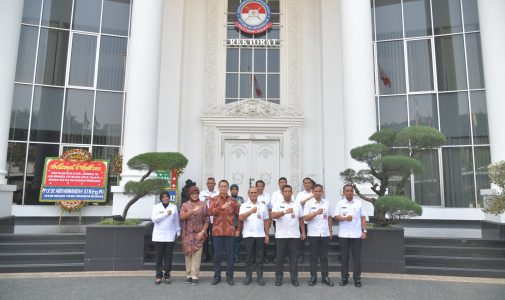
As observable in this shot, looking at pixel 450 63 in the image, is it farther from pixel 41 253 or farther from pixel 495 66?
pixel 41 253

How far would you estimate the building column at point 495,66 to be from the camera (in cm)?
860

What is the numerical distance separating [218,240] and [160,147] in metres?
6.07

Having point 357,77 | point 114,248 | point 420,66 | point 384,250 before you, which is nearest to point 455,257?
point 384,250

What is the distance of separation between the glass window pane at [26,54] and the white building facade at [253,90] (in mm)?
32

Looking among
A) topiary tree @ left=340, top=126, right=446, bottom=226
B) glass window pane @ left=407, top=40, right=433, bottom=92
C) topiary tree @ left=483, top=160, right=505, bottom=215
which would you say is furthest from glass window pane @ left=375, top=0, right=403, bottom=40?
topiary tree @ left=483, top=160, right=505, bottom=215

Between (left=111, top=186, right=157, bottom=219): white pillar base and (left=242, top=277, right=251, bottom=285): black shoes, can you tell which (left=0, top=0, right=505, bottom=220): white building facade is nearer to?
(left=111, top=186, right=157, bottom=219): white pillar base

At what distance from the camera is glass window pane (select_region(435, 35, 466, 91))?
34.5 ft

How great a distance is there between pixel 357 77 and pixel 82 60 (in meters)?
8.12

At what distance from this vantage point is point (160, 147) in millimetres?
10961

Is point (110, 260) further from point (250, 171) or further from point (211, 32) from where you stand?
point (211, 32)

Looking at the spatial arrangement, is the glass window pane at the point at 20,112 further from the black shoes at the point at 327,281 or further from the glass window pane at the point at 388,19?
the glass window pane at the point at 388,19

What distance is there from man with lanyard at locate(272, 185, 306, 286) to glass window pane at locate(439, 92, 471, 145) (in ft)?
23.3

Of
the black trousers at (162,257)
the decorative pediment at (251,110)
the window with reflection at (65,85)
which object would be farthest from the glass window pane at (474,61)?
the window with reflection at (65,85)

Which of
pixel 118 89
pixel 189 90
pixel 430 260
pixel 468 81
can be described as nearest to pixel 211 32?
pixel 189 90
